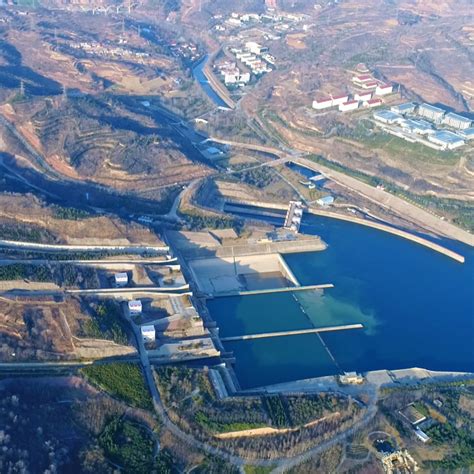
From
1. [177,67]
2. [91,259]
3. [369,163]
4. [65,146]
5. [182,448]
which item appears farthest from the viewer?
[177,67]

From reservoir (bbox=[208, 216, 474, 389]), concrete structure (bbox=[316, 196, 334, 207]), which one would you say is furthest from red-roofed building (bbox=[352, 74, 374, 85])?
reservoir (bbox=[208, 216, 474, 389])

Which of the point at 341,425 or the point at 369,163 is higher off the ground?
the point at 341,425

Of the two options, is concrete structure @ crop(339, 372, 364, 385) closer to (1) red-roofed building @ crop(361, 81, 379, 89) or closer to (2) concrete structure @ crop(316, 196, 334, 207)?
(2) concrete structure @ crop(316, 196, 334, 207)

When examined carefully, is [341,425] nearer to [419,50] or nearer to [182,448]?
[182,448]

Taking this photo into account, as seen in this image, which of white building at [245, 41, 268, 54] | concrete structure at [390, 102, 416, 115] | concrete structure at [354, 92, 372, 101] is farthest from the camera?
white building at [245, 41, 268, 54]

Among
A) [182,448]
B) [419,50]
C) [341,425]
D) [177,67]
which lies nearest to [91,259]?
[182,448]

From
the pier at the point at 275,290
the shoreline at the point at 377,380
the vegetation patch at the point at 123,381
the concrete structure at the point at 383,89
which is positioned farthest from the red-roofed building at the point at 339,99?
the vegetation patch at the point at 123,381

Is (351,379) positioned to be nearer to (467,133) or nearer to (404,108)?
(467,133)
